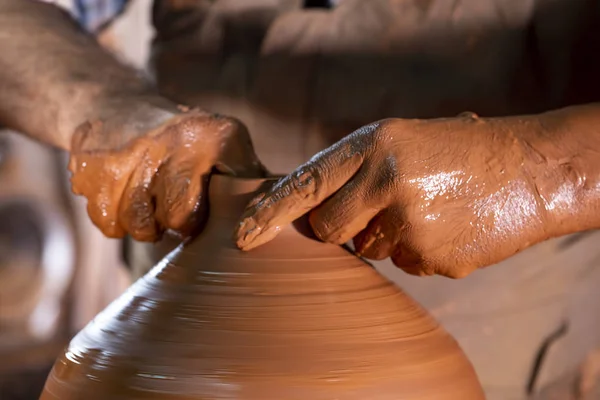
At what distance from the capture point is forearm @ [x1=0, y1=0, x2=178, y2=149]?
1.15 m

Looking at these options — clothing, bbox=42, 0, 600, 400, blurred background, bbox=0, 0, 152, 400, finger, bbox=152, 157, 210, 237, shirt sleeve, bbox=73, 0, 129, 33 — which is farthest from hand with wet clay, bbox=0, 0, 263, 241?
blurred background, bbox=0, 0, 152, 400

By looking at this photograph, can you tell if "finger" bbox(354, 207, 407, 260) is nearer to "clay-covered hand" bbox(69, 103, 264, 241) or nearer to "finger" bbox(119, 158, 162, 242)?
"clay-covered hand" bbox(69, 103, 264, 241)

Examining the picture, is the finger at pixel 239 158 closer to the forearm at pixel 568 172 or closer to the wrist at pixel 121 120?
the wrist at pixel 121 120

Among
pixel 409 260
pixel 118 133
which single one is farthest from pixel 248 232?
pixel 118 133

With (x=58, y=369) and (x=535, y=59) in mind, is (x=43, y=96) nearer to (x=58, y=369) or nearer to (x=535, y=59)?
(x=58, y=369)

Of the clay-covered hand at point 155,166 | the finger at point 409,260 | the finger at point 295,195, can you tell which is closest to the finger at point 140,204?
the clay-covered hand at point 155,166

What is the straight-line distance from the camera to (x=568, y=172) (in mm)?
873

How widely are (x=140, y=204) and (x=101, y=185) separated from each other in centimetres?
6

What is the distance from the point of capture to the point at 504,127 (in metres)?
0.87

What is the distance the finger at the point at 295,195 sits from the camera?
803mm

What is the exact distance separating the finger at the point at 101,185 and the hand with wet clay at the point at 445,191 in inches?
9.6

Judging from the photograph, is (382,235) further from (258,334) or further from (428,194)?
(258,334)

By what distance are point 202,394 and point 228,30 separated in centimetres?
98

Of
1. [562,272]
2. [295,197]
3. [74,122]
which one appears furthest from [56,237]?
[295,197]
